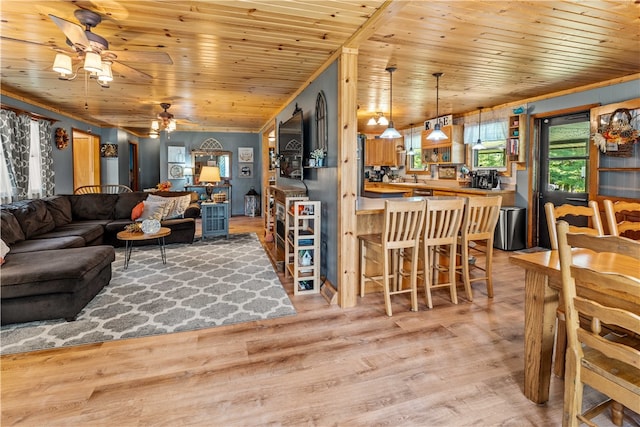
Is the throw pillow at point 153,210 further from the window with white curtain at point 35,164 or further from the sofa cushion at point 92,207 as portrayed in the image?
the window with white curtain at point 35,164

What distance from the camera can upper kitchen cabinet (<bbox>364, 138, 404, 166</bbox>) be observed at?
8.60 meters

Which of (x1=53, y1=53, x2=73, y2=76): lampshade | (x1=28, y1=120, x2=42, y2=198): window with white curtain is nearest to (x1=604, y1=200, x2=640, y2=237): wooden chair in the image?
(x1=53, y1=53, x2=73, y2=76): lampshade

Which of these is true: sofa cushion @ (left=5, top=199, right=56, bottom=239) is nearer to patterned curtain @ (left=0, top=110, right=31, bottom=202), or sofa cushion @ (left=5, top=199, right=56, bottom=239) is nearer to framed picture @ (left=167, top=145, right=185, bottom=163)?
patterned curtain @ (left=0, top=110, right=31, bottom=202)

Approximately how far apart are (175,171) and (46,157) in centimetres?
332

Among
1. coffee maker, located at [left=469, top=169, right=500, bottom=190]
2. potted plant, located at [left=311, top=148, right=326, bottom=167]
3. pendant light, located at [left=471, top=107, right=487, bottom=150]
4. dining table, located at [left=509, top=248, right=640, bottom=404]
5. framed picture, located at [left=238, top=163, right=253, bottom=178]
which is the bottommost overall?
dining table, located at [left=509, top=248, right=640, bottom=404]

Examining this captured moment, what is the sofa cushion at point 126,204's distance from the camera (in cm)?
598

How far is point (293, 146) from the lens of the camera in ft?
15.8

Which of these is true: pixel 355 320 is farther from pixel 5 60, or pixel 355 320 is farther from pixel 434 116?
pixel 434 116

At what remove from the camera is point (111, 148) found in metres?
8.55

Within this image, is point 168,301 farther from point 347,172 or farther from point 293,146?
point 293,146

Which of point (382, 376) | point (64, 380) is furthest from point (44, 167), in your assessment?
point (382, 376)

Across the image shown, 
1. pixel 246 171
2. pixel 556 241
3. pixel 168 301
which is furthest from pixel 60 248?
pixel 246 171

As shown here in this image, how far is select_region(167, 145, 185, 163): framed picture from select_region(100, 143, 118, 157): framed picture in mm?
1177

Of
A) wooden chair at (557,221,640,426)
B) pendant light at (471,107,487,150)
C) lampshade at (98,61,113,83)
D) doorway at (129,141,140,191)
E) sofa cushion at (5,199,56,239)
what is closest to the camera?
wooden chair at (557,221,640,426)
